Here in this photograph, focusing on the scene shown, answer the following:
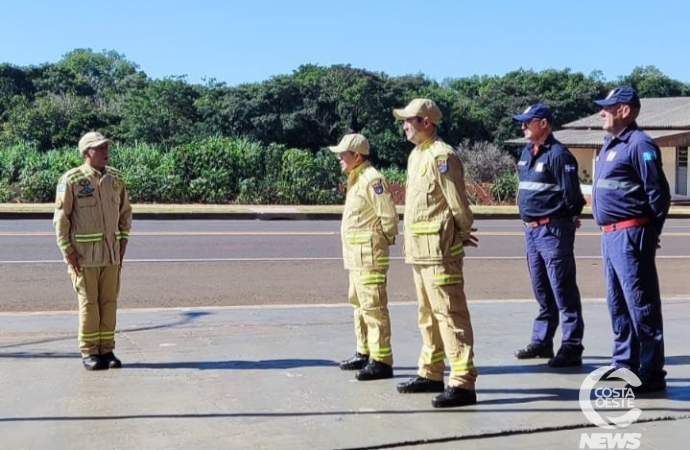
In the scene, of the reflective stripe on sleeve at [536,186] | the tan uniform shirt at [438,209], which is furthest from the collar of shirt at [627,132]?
the tan uniform shirt at [438,209]

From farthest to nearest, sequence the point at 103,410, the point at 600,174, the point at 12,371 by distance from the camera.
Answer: the point at 12,371, the point at 600,174, the point at 103,410

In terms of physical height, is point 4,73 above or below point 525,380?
above

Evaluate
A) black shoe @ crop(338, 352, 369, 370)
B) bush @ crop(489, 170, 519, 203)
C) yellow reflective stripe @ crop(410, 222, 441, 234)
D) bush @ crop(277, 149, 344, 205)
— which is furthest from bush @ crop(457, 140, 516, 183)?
yellow reflective stripe @ crop(410, 222, 441, 234)

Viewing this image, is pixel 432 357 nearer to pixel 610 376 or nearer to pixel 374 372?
pixel 374 372

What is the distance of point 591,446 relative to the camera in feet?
16.2

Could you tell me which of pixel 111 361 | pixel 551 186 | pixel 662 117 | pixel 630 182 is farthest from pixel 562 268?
pixel 662 117

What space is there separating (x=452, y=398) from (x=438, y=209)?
1125 mm

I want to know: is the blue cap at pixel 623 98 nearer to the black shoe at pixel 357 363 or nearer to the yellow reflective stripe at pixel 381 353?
the yellow reflective stripe at pixel 381 353

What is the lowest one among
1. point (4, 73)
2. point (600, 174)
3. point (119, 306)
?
point (119, 306)

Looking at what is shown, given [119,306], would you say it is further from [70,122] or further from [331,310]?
[70,122]

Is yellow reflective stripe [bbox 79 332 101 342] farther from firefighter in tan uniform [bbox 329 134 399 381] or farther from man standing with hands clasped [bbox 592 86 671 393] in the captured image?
man standing with hands clasped [bbox 592 86 671 393]

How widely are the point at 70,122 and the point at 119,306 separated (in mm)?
32657

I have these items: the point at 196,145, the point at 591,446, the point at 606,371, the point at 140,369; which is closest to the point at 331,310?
the point at 140,369

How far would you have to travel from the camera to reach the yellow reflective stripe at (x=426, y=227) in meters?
5.55
